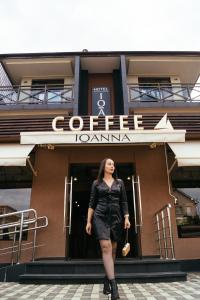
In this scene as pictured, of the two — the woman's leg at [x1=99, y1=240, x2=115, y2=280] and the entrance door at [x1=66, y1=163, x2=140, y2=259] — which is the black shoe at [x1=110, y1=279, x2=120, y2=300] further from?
the entrance door at [x1=66, y1=163, x2=140, y2=259]

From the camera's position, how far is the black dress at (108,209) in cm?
364

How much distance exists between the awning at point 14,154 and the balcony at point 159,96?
4985mm

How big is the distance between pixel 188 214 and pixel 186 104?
15.3 feet

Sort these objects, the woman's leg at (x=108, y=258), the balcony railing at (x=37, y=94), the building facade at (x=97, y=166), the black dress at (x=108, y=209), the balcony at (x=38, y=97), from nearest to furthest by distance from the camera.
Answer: the woman's leg at (x=108, y=258)
the black dress at (x=108, y=209)
the building facade at (x=97, y=166)
the balcony at (x=38, y=97)
the balcony railing at (x=37, y=94)

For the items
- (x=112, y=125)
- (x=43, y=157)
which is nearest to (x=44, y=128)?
(x=43, y=157)

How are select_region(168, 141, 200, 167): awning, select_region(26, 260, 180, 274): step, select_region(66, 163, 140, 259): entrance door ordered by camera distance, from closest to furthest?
select_region(26, 260, 180, 274): step < select_region(168, 141, 200, 167): awning < select_region(66, 163, 140, 259): entrance door

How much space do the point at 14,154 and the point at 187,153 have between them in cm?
461

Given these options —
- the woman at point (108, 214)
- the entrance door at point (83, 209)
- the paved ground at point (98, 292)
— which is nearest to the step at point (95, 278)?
the paved ground at point (98, 292)

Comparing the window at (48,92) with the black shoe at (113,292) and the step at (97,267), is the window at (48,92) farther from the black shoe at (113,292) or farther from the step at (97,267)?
the black shoe at (113,292)

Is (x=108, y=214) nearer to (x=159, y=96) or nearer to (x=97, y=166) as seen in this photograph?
(x=97, y=166)

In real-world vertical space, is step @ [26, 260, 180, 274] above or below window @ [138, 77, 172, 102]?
below

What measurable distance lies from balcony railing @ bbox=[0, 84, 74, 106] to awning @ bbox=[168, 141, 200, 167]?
5.52 m

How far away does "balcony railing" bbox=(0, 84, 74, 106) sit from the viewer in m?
11.8

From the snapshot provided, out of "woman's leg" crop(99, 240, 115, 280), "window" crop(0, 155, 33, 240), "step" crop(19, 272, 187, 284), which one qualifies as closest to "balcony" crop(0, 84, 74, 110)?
"window" crop(0, 155, 33, 240)
